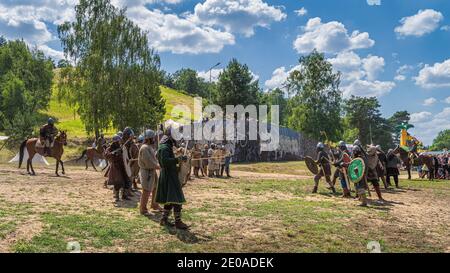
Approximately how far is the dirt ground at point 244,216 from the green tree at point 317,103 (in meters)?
35.2

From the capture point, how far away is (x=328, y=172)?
14.7m

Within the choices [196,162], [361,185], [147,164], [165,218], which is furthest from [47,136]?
[361,185]

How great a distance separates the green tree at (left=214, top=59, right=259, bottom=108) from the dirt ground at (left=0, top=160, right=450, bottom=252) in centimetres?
3502

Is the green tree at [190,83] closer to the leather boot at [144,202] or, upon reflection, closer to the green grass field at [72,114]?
the green grass field at [72,114]

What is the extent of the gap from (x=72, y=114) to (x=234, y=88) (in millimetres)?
33928

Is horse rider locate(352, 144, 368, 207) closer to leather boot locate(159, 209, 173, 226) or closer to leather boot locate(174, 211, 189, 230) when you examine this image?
leather boot locate(174, 211, 189, 230)

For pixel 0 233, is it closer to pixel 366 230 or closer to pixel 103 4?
pixel 366 230

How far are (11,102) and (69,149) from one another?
1804cm

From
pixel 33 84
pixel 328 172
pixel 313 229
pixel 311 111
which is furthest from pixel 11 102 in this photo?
pixel 313 229

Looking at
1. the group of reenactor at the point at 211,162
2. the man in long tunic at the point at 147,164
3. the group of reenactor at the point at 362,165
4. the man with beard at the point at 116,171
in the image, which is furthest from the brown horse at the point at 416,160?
the man in long tunic at the point at 147,164

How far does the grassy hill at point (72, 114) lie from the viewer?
165ft

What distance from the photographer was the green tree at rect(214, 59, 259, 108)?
163 ft

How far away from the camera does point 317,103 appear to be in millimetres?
50562

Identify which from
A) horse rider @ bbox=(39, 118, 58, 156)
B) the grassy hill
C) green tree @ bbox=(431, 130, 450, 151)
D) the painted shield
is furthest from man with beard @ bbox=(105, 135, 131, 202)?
green tree @ bbox=(431, 130, 450, 151)
